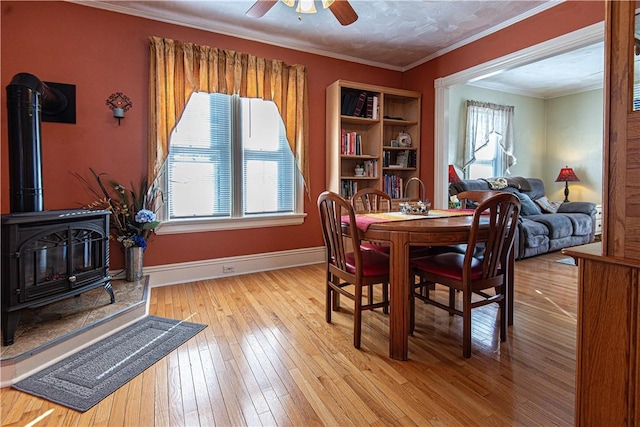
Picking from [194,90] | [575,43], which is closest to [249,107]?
[194,90]

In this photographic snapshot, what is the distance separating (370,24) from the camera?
3.41m

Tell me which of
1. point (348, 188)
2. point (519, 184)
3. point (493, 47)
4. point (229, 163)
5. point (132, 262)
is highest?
point (493, 47)

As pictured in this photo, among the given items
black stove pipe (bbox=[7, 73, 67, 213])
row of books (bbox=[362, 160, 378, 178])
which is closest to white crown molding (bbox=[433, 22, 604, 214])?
row of books (bbox=[362, 160, 378, 178])

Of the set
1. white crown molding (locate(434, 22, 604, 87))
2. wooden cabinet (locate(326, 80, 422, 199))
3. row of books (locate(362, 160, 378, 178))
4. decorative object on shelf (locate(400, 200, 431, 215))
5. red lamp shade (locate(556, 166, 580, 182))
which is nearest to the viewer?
decorative object on shelf (locate(400, 200, 431, 215))

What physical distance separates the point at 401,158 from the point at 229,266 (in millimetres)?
2708

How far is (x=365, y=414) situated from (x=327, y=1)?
2.56 metres

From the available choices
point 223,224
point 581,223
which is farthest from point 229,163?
point 581,223

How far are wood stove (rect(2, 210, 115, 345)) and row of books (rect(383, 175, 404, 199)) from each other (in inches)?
125

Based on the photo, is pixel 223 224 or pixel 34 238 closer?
pixel 34 238

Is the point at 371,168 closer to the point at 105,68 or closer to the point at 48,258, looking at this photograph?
the point at 105,68

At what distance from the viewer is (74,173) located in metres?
2.96

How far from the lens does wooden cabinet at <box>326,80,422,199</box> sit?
13.2 ft

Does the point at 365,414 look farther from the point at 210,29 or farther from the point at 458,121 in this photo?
the point at 458,121

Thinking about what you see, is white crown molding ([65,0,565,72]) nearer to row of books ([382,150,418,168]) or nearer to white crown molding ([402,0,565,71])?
white crown molding ([402,0,565,71])
